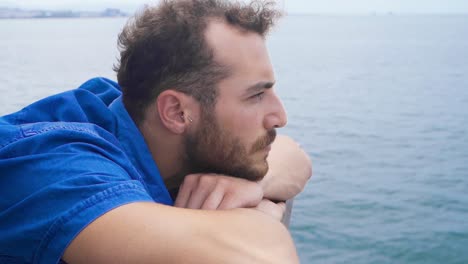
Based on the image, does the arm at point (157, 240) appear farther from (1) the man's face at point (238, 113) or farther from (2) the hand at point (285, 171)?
(2) the hand at point (285, 171)

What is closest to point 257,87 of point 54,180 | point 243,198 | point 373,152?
point 243,198

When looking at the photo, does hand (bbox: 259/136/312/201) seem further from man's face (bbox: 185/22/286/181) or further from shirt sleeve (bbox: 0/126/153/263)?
shirt sleeve (bbox: 0/126/153/263)

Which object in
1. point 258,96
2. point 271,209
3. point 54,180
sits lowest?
point 271,209

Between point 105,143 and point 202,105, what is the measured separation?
0.62m

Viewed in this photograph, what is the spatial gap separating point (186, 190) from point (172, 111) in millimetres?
355

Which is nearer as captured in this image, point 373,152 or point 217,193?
point 217,193

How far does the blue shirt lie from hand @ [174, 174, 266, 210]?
0.30m

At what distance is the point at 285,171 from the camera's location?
10.8 feet

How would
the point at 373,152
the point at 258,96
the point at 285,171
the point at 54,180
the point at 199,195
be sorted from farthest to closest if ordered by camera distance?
the point at 373,152 → the point at 285,171 → the point at 258,96 → the point at 199,195 → the point at 54,180

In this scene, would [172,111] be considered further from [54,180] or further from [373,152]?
[373,152]

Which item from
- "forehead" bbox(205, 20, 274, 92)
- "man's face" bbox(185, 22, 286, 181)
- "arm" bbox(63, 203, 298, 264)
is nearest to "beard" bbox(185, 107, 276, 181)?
"man's face" bbox(185, 22, 286, 181)

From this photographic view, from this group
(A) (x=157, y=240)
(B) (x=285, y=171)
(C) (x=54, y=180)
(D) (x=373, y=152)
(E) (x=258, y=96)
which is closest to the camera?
(A) (x=157, y=240)

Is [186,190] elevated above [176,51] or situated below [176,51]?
below

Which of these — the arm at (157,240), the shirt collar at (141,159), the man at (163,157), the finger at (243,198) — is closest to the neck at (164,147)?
the man at (163,157)
